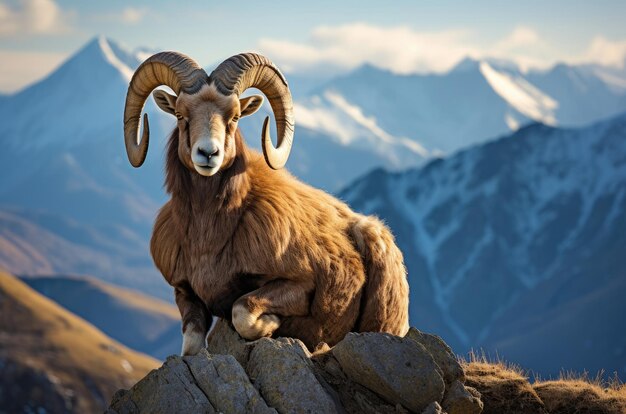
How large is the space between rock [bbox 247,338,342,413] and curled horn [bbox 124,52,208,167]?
4.92 m

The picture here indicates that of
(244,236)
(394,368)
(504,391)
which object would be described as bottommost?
(504,391)

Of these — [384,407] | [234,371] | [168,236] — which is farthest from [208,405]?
[168,236]

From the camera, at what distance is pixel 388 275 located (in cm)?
1831

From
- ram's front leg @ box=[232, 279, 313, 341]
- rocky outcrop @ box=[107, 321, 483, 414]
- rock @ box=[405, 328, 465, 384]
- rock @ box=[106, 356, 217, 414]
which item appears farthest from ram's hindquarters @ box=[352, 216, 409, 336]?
rock @ box=[106, 356, 217, 414]

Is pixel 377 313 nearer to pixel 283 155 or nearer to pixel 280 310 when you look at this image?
pixel 280 310

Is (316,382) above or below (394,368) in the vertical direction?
below

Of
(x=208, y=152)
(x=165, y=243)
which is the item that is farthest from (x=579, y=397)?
(x=165, y=243)

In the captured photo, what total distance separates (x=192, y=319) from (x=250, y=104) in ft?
13.4

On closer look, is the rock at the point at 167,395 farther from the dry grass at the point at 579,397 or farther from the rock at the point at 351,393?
the dry grass at the point at 579,397

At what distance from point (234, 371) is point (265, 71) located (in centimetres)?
644

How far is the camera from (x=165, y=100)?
17.7m

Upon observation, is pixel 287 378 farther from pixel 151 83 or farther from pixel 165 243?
pixel 151 83

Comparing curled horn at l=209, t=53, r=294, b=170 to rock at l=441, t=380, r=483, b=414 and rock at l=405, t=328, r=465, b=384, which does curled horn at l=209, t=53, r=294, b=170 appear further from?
rock at l=441, t=380, r=483, b=414

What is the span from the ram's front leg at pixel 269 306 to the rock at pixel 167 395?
1756 millimetres
